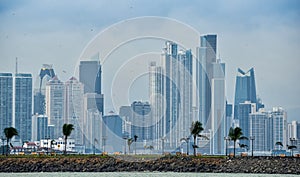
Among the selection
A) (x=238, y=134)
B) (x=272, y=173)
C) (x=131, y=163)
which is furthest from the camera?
(x=238, y=134)

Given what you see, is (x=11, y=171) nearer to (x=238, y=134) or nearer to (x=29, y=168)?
(x=29, y=168)

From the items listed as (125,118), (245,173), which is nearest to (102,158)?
(245,173)

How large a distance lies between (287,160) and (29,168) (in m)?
29.4

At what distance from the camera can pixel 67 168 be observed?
91.3 meters

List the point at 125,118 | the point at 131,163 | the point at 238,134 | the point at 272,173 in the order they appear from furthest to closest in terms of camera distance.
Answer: the point at 125,118 < the point at 238,134 < the point at 131,163 < the point at 272,173

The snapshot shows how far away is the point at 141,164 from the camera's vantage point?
93.3 metres

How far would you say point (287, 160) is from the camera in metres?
89.3

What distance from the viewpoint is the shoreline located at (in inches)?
3543

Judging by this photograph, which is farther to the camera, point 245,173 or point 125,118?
point 125,118

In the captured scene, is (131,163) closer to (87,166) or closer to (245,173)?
(87,166)

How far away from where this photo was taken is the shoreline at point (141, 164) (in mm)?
90000

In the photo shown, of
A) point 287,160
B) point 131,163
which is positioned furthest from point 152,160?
point 287,160

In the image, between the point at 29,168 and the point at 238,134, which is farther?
the point at 238,134

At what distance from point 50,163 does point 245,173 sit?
22491mm
